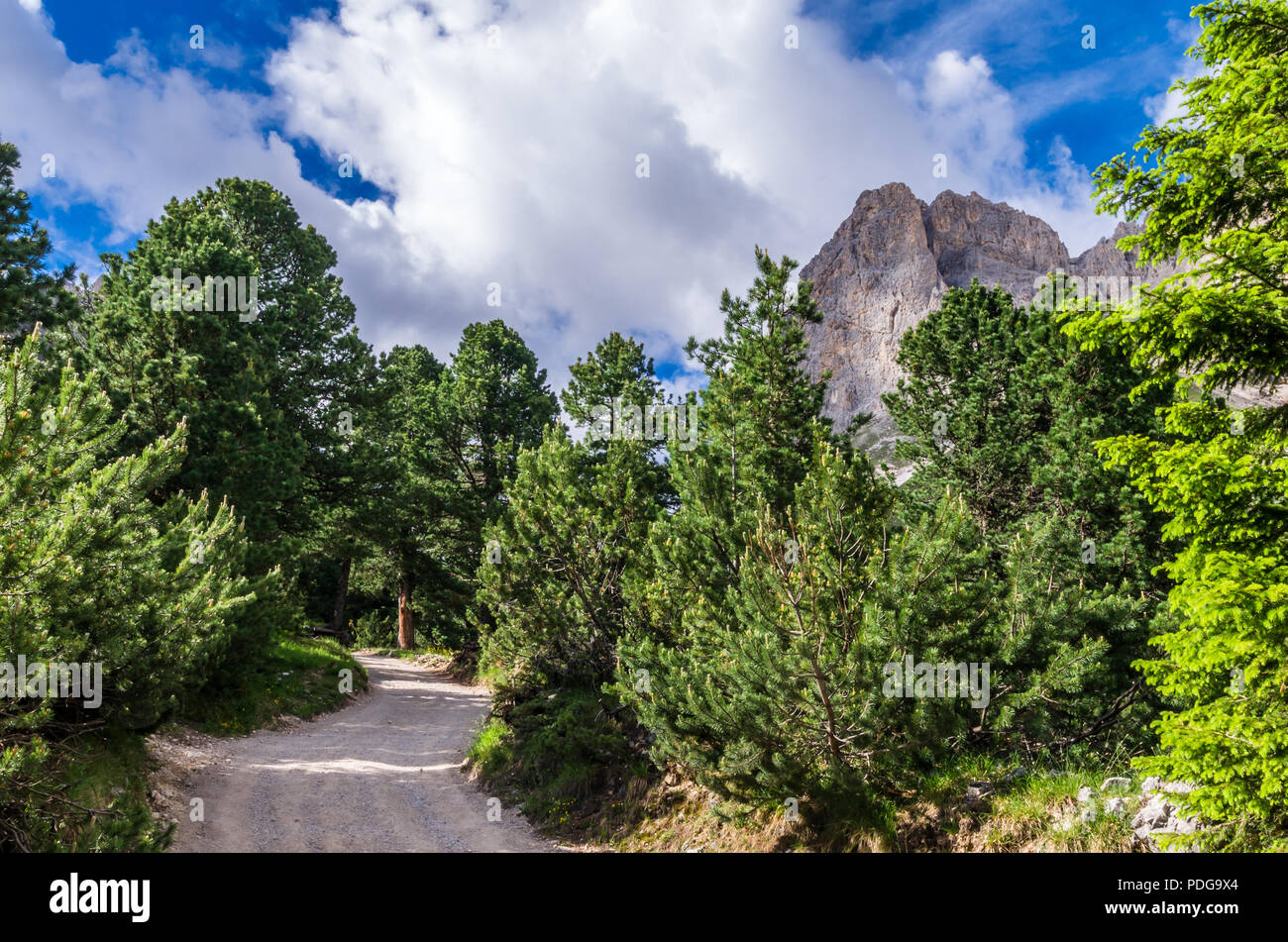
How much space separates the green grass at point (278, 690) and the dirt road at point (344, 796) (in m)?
0.67

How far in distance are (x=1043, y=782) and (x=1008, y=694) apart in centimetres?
87

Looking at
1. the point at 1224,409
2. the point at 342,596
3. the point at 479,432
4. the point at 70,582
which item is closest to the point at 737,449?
the point at 1224,409

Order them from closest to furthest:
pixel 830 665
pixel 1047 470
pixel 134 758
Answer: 1. pixel 830 665
2. pixel 134 758
3. pixel 1047 470

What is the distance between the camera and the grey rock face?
14825 cm

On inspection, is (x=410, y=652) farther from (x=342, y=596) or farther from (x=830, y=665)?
(x=830, y=665)

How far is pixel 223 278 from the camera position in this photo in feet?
59.4

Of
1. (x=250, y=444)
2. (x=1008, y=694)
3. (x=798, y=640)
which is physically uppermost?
(x=250, y=444)

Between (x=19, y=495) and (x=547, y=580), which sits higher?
(x=19, y=495)

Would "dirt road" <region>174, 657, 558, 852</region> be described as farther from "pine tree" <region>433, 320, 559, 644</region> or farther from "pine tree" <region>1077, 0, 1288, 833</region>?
"pine tree" <region>433, 320, 559, 644</region>

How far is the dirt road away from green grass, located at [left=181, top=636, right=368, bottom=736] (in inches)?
26.5

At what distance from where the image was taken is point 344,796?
11219 mm

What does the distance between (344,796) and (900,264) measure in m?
166
